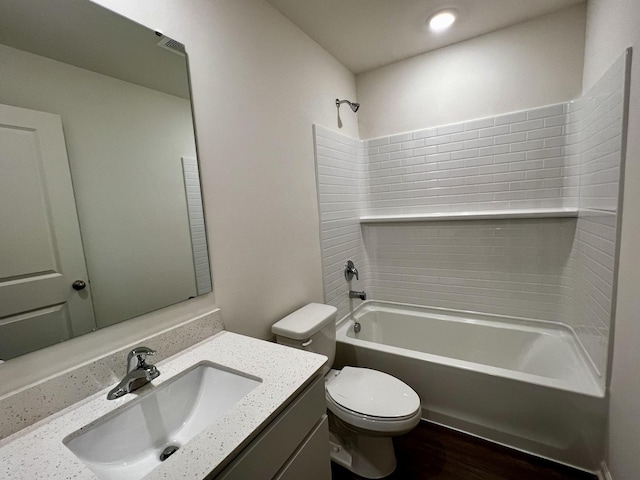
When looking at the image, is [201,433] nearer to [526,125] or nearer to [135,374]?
[135,374]

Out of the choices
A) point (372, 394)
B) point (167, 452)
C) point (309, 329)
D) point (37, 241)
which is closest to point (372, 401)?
point (372, 394)

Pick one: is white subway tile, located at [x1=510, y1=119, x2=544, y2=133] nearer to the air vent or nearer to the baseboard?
the baseboard

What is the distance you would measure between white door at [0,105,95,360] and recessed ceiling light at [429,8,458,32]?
77.5 inches

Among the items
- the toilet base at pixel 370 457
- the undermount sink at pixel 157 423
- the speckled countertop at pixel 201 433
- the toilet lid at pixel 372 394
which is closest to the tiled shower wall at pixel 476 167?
the toilet lid at pixel 372 394

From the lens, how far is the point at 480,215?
204 centimetres

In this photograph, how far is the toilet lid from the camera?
1.35 m

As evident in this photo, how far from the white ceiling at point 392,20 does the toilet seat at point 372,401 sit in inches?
80.7

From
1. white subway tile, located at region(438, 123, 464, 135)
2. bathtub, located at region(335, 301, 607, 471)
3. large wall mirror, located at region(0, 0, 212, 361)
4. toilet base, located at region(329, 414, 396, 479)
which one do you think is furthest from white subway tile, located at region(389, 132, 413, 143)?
toilet base, located at region(329, 414, 396, 479)

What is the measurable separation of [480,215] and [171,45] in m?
2.03

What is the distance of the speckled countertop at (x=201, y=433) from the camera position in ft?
1.98

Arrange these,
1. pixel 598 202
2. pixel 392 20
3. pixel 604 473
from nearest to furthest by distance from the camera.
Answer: pixel 604 473 < pixel 598 202 < pixel 392 20

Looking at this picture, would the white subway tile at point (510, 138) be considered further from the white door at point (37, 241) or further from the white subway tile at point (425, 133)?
the white door at point (37, 241)

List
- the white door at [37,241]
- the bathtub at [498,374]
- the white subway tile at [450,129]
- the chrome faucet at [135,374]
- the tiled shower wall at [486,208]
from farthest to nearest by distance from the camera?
1. the white subway tile at [450,129]
2. the tiled shower wall at [486,208]
3. the bathtub at [498,374]
4. the chrome faucet at [135,374]
5. the white door at [37,241]

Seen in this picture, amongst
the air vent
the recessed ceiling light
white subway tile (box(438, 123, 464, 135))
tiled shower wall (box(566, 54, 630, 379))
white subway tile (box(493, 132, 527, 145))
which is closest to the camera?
the air vent
